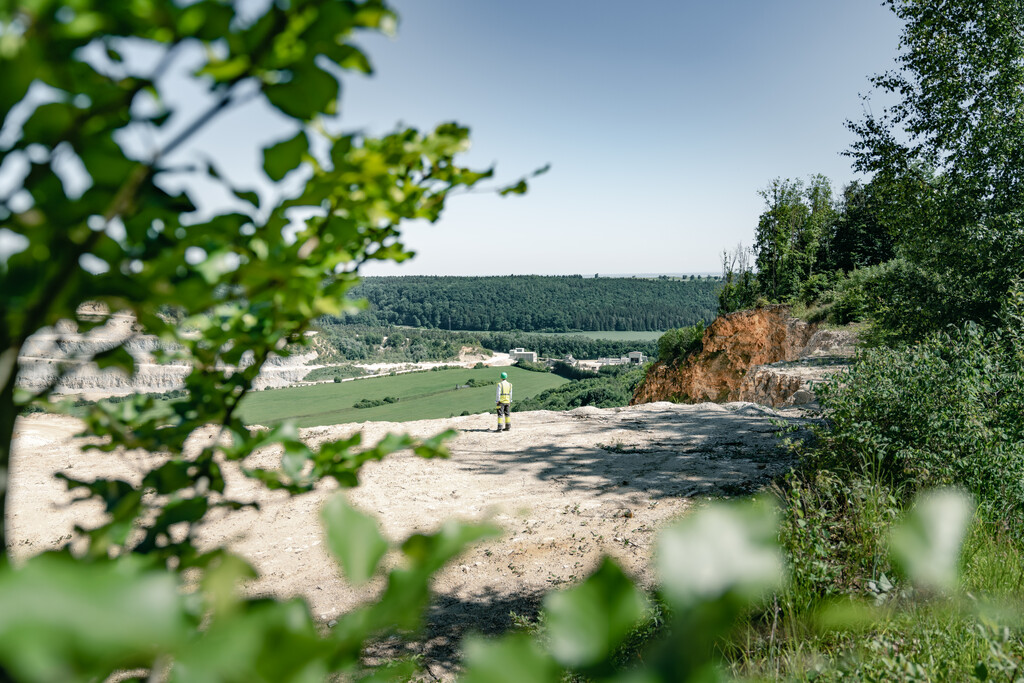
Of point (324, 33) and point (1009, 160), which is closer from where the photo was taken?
point (324, 33)

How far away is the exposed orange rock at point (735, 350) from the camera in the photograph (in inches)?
725

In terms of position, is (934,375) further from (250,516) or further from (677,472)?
(250,516)

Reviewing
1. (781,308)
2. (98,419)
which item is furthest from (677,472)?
(781,308)

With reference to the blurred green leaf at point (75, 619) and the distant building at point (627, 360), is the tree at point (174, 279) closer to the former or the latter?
the blurred green leaf at point (75, 619)

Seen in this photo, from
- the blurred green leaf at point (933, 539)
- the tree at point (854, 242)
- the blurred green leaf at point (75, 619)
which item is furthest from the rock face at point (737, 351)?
the blurred green leaf at point (75, 619)

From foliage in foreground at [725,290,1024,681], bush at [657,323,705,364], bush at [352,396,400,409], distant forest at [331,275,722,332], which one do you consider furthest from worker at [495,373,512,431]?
distant forest at [331,275,722,332]

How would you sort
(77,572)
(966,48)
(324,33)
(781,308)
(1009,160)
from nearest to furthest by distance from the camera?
(77,572) < (324,33) < (1009,160) < (966,48) < (781,308)

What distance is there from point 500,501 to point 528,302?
79.1 m

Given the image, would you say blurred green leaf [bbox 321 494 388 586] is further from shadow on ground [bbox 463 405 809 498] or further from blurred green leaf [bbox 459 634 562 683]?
shadow on ground [bbox 463 405 809 498]

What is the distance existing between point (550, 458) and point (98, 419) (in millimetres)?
8124

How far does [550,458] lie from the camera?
8758 mm

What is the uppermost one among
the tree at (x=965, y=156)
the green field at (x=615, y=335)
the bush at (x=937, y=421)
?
the tree at (x=965, y=156)

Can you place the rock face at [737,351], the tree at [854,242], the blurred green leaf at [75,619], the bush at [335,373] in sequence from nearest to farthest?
1. the blurred green leaf at [75,619]
2. the rock face at [737,351]
3. the tree at [854,242]
4. the bush at [335,373]

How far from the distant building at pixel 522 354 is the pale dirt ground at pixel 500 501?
53.1 metres
